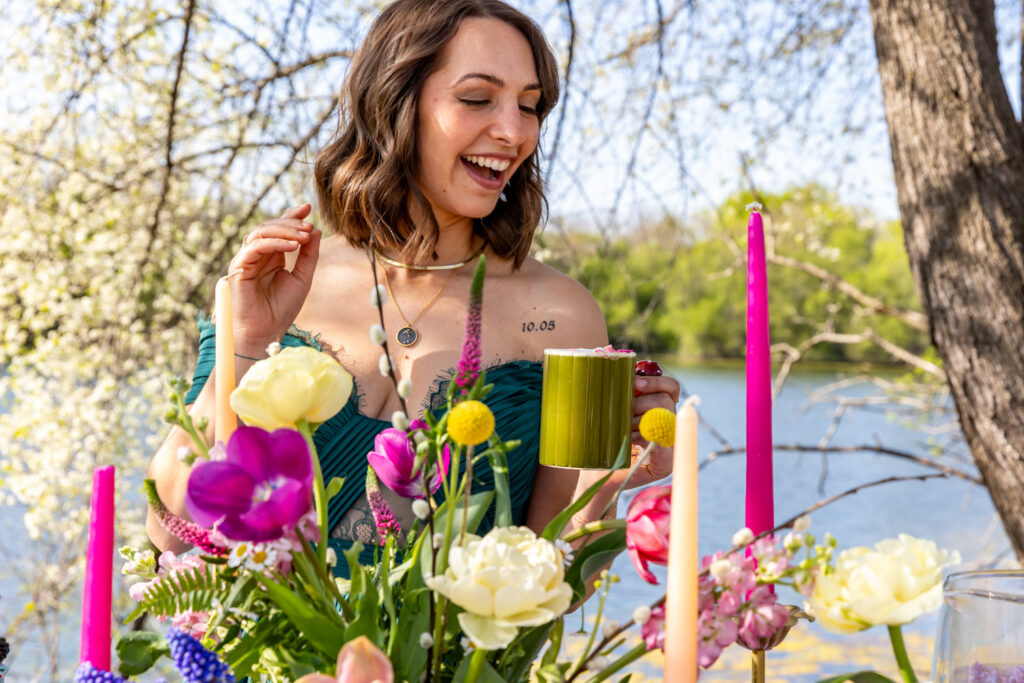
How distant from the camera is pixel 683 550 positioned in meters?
0.51

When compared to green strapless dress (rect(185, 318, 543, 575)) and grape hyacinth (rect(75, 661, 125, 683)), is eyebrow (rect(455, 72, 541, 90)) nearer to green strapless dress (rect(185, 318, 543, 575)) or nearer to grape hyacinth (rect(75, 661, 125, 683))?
green strapless dress (rect(185, 318, 543, 575))

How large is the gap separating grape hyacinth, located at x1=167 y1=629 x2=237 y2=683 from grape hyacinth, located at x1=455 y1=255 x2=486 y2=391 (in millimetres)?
210

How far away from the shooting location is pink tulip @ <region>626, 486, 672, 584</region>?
566 mm

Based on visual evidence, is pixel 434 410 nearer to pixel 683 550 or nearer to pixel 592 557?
pixel 592 557

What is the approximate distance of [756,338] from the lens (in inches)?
24.7

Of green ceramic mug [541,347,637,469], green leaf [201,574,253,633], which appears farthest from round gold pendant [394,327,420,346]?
green leaf [201,574,253,633]

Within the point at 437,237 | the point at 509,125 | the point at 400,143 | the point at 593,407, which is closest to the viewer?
the point at 593,407

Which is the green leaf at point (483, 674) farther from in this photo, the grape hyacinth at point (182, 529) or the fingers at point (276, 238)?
the fingers at point (276, 238)

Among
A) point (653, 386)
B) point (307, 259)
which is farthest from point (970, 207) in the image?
point (307, 259)

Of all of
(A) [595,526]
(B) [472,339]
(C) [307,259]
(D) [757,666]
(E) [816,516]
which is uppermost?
(C) [307,259]

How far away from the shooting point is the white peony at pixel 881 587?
514mm

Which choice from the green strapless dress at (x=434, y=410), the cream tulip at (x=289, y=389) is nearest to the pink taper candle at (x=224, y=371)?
the cream tulip at (x=289, y=389)

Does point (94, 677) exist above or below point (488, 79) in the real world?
below

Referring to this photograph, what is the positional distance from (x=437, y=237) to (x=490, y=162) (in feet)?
0.86
